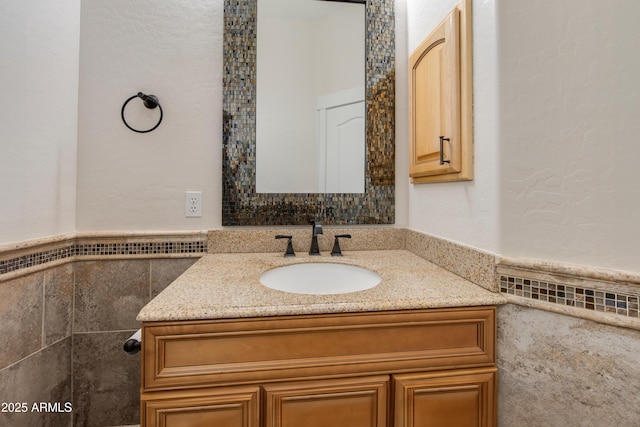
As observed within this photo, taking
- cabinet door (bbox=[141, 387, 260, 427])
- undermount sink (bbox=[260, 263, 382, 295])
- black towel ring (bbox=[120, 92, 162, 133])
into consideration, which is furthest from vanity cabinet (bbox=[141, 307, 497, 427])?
black towel ring (bbox=[120, 92, 162, 133])

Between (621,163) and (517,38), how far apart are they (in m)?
0.41

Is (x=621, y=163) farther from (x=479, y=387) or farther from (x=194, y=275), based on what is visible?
(x=194, y=275)

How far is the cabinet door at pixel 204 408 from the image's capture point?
72cm

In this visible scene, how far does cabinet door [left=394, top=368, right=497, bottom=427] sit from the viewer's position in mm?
792

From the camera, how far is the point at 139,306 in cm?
127

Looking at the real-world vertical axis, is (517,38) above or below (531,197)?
above

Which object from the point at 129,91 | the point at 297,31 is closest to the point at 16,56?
the point at 129,91

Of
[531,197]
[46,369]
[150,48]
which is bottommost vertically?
[46,369]

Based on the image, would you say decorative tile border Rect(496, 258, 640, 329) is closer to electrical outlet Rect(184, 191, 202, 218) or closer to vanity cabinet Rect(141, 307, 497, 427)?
vanity cabinet Rect(141, 307, 497, 427)

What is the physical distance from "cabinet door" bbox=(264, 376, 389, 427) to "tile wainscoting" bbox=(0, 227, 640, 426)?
0.37m

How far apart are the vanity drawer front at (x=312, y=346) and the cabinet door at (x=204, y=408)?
1.0 inches

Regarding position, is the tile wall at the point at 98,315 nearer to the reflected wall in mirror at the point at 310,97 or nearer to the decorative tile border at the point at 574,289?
the reflected wall in mirror at the point at 310,97

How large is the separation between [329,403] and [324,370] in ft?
0.28

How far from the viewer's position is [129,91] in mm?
1281
